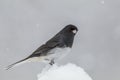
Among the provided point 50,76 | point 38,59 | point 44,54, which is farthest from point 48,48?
point 50,76

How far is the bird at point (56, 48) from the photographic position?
327 cm

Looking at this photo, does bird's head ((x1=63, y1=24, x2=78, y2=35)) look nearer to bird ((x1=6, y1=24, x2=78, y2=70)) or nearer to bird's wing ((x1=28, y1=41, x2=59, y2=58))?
bird ((x1=6, y1=24, x2=78, y2=70))

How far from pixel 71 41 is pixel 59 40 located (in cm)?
26

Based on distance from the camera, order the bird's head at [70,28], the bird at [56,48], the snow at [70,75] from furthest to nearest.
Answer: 1. the bird's head at [70,28]
2. the bird at [56,48]
3. the snow at [70,75]

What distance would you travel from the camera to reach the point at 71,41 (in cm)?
395

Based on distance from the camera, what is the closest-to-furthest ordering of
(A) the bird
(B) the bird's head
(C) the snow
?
(C) the snow
(A) the bird
(B) the bird's head

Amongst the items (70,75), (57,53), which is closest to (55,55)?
(57,53)

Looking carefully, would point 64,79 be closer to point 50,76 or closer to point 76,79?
point 76,79

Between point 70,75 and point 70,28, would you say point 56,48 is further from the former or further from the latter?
point 70,75

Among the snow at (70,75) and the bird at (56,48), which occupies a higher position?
the bird at (56,48)

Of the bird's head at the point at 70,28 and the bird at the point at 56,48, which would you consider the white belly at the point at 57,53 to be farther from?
the bird's head at the point at 70,28

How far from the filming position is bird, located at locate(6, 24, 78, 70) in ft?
10.7

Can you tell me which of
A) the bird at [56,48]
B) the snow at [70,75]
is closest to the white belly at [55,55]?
the bird at [56,48]

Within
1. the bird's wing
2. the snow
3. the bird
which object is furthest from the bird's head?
the snow
